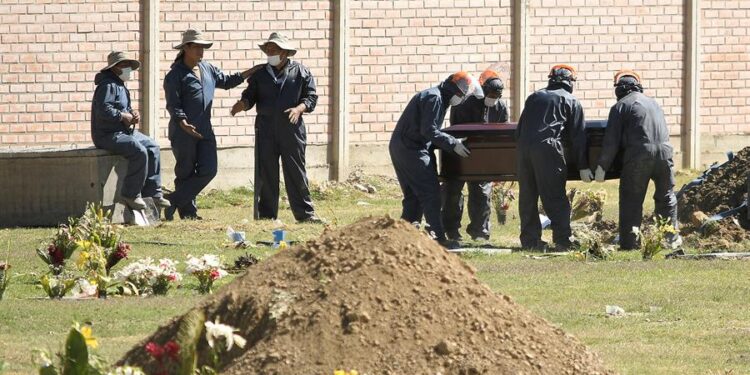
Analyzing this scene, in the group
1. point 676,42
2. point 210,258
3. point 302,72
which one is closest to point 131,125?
point 302,72

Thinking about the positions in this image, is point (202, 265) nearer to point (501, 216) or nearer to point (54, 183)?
point (54, 183)

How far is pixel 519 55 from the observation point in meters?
24.7

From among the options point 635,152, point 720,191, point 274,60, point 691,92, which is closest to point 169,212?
point 274,60

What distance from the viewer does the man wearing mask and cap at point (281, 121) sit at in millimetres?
19000

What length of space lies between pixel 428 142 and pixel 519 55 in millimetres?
7893

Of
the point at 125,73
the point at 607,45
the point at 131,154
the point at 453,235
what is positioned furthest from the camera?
the point at 607,45

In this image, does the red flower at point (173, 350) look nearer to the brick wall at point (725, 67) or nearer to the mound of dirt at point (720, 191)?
the mound of dirt at point (720, 191)

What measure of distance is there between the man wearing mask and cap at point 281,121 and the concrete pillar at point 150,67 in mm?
3142

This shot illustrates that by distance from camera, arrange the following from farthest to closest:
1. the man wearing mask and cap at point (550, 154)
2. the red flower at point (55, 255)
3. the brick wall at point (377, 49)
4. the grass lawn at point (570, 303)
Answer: the brick wall at point (377, 49) < the man wearing mask and cap at point (550, 154) < the red flower at point (55, 255) < the grass lawn at point (570, 303)

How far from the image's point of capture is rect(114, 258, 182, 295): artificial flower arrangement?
12867 mm

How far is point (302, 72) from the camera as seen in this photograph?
19.1 m

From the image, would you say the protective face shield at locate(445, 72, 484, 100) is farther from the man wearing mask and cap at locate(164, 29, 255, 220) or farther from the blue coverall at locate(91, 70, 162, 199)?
the blue coverall at locate(91, 70, 162, 199)

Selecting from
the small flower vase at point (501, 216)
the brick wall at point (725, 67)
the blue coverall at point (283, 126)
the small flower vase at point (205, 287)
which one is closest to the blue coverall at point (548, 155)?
the small flower vase at point (501, 216)

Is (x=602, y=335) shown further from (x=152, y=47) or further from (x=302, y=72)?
(x=152, y=47)
